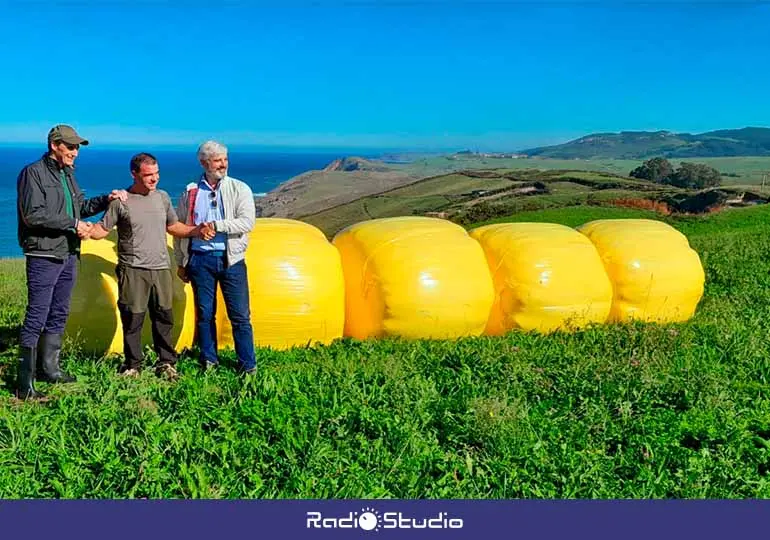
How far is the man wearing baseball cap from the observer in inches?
201

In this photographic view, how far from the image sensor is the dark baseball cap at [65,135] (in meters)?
5.11

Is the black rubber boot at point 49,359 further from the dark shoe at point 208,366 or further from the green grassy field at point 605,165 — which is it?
the green grassy field at point 605,165

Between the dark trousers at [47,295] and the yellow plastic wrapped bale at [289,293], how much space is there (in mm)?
1336

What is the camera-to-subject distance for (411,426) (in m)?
4.68

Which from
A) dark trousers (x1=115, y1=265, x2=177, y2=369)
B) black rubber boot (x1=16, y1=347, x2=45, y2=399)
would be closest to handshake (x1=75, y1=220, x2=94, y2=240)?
dark trousers (x1=115, y1=265, x2=177, y2=369)

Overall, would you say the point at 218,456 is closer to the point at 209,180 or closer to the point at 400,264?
the point at 209,180

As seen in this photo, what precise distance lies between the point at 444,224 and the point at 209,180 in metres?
2.92

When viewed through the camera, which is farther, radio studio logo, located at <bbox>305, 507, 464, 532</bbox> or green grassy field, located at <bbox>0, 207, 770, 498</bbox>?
green grassy field, located at <bbox>0, 207, 770, 498</bbox>

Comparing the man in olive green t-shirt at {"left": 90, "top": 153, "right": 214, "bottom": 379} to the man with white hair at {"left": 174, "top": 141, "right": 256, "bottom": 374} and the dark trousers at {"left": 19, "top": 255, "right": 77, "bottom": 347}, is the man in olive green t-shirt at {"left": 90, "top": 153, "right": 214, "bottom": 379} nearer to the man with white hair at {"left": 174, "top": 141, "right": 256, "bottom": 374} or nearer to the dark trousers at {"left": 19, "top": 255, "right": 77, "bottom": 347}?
the man with white hair at {"left": 174, "top": 141, "right": 256, "bottom": 374}

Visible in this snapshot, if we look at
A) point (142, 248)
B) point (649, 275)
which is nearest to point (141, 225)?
point (142, 248)

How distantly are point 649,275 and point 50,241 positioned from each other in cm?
598

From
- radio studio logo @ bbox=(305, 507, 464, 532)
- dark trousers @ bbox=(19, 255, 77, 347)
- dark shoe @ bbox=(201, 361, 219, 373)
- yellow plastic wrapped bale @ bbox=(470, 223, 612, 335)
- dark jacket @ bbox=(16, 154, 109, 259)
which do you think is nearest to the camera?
radio studio logo @ bbox=(305, 507, 464, 532)

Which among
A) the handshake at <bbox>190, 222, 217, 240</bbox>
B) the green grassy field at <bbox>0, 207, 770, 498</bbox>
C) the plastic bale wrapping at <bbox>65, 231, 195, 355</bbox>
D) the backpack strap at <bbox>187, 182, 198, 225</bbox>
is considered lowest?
the green grassy field at <bbox>0, 207, 770, 498</bbox>

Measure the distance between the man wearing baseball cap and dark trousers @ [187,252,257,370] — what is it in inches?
33.3
